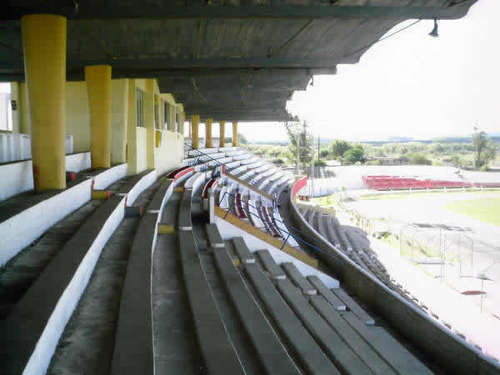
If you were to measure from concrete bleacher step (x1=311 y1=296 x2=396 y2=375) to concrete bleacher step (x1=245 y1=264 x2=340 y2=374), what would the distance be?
71 centimetres

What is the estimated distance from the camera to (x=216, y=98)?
74.5ft

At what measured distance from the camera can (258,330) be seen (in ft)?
13.9

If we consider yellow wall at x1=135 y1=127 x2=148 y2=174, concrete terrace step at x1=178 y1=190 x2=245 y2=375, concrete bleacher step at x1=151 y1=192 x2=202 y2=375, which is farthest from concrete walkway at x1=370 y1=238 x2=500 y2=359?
yellow wall at x1=135 y1=127 x2=148 y2=174

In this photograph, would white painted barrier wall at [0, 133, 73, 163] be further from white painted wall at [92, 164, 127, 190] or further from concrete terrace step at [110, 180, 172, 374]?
concrete terrace step at [110, 180, 172, 374]

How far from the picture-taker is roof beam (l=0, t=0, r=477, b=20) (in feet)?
21.4

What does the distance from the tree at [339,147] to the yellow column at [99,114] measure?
90.9m

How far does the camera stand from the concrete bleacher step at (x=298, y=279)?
7770 millimetres

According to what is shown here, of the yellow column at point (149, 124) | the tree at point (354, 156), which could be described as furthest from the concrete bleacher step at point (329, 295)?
the tree at point (354, 156)

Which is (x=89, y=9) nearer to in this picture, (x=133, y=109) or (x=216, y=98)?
(x=133, y=109)

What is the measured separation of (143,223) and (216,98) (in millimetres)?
16697

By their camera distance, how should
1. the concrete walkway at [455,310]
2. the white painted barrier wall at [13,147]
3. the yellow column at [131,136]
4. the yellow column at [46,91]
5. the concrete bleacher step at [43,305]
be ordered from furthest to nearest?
the yellow column at [131,136] < the concrete walkway at [455,310] < the white painted barrier wall at [13,147] < the yellow column at [46,91] < the concrete bleacher step at [43,305]

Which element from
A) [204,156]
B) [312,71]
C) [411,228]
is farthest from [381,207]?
[312,71]

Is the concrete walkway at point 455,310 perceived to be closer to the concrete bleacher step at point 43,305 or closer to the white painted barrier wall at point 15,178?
the concrete bleacher step at point 43,305

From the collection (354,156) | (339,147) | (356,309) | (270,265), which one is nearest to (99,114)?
(270,265)
